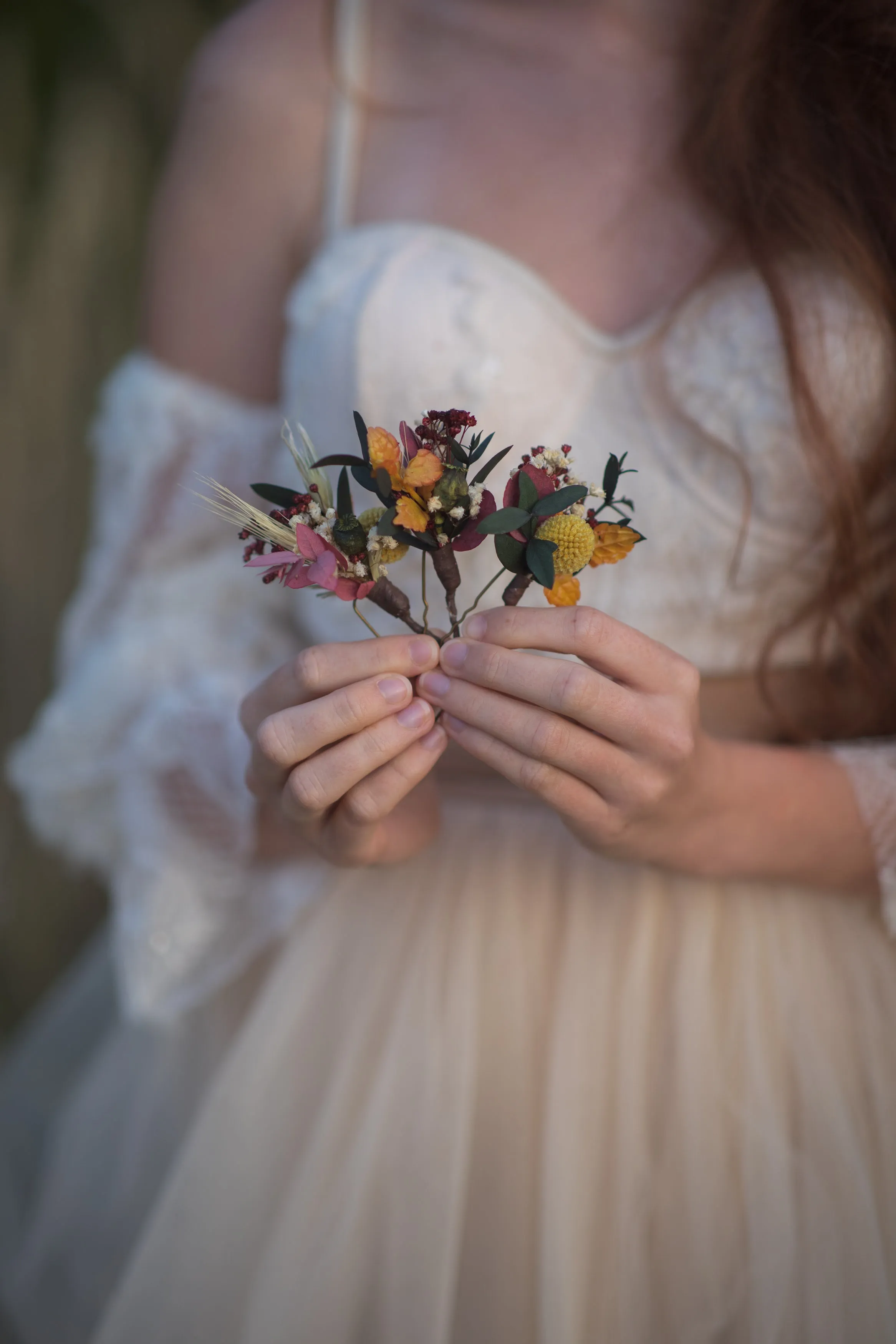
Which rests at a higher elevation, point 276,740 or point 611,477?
point 611,477

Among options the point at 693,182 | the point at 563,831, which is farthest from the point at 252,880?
the point at 693,182

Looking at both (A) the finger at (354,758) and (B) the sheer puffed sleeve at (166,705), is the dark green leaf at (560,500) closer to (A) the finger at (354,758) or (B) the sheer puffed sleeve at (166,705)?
(A) the finger at (354,758)

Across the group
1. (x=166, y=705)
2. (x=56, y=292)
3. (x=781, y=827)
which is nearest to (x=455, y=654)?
(x=781, y=827)

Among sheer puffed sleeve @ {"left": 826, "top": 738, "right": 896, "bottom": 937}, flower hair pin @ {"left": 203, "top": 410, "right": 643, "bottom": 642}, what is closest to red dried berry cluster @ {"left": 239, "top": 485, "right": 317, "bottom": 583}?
flower hair pin @ {"left": 203, "top": 410, "right": 643, "bottom": 642}

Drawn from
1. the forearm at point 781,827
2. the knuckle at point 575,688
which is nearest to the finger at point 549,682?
the knuckle at point 575,688

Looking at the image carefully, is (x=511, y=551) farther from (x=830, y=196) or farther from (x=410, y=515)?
(x=830, y=196)

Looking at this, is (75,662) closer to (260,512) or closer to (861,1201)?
(260,512)

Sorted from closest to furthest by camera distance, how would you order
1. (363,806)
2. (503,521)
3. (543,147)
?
(503,521)
(363,806)
(543,147)
